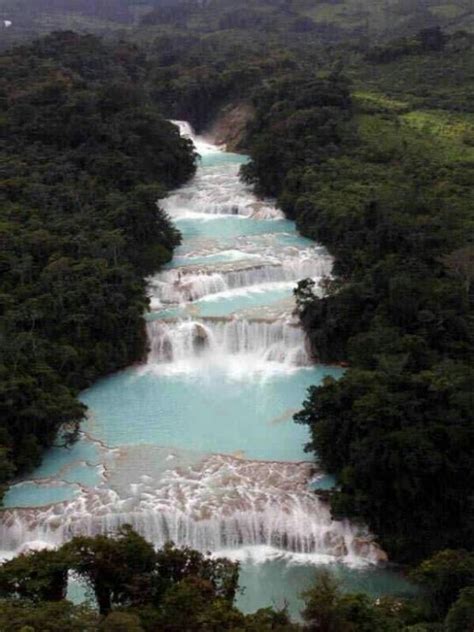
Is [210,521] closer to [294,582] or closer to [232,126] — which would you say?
[294,582]

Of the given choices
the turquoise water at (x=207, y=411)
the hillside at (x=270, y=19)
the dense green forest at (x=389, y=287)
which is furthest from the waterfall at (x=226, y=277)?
the hillside at (x=270, y=19)

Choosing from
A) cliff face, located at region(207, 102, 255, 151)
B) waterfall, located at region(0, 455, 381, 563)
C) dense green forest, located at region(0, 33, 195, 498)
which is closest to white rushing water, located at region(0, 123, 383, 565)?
waterfall, located at region(0, 455, 381, 563)

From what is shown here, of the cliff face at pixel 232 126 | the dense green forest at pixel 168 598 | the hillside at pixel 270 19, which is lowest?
the dense green forest at pixel 168 598

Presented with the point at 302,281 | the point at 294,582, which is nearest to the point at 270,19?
the point at 302,281

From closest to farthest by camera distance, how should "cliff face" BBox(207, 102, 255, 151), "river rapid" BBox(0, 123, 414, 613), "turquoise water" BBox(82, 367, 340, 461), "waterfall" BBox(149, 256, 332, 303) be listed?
1. "river rapid" BBox(0, 123, 414, 613)
2. "turquoise water" BBox(82, 367, 340, 461)
3. "waterfall" BBox(149, 256, 332, 303)
4. "cliff face" BBox(207, 102, 255, 151)

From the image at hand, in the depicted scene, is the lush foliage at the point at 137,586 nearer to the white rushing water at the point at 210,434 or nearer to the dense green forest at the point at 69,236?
the white rushing water at the point at 210,434

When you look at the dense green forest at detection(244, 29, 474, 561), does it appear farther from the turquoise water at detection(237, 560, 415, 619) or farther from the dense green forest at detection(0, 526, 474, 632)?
the dense green forest at detection(0, 526, 474, 632)

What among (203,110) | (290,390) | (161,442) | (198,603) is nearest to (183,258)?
(290,390)
